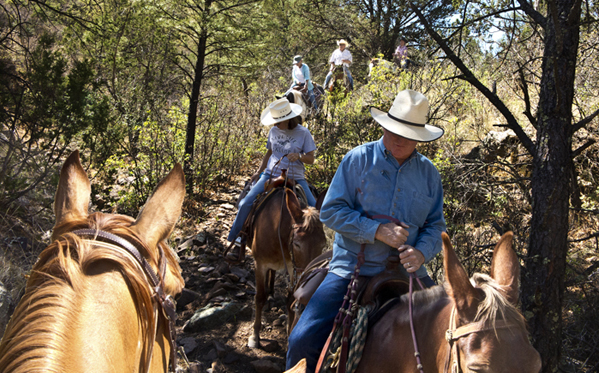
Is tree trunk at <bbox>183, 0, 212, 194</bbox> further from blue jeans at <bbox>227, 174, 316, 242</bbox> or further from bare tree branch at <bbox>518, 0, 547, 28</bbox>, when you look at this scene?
bare tree branch at <bbox>518, 0, 547, 28</bbox>

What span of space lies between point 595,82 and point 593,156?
1.36 metres

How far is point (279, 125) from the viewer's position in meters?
6.32

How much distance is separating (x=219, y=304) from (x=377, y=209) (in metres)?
4.37

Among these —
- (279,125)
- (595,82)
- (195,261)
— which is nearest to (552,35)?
(279,125)

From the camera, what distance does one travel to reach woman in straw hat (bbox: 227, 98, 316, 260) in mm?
6125

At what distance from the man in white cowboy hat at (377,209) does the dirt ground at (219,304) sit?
1598 millimetres

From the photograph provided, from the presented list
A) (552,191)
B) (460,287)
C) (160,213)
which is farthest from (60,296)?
(552,191)

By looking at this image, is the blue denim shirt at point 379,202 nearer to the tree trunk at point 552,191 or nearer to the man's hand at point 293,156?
the tree trunk at point 552,191

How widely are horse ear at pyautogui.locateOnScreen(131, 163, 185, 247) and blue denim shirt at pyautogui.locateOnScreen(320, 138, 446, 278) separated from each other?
1077mm

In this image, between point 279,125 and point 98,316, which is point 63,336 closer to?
point 98,316

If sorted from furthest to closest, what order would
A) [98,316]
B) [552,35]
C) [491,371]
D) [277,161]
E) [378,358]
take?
[277,161] < [552,35] < [378,358] < [491,371] < [98,316]

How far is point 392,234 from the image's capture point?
8.25ft

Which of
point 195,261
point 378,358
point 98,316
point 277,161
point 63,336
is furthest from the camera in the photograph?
point 195,261

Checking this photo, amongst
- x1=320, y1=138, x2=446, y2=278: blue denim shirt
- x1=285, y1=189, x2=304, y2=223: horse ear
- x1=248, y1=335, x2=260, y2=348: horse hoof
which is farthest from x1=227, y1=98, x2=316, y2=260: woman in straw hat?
x1=320, y1=138, x2=446, y2=278: blue denim shirt
